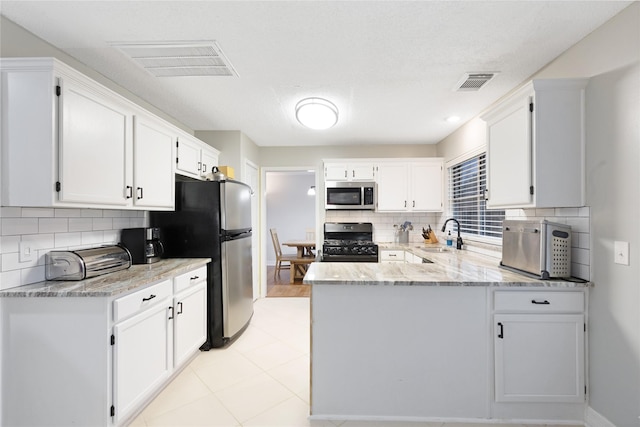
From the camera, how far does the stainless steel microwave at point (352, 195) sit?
4.22 m

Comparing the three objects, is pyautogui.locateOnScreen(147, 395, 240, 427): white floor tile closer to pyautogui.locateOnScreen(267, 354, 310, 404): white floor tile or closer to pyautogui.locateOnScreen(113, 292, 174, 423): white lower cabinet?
pyautogui.locateOnScreen(113, 292, 174, 423): white lower cabinet

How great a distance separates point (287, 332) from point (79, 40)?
10.0 feet

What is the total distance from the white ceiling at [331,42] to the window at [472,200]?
31.9 inches

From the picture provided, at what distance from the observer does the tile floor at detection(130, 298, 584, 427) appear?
6.11 feet

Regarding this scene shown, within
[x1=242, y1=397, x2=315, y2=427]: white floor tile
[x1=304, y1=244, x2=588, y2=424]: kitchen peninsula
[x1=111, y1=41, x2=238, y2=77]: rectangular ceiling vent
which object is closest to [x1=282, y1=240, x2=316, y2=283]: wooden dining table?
[x1=242, y1=397, x2=315, y2=427]: white floor tile

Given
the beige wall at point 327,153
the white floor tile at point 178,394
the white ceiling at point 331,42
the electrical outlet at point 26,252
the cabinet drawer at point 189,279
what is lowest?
the white floor tile at point 178,394

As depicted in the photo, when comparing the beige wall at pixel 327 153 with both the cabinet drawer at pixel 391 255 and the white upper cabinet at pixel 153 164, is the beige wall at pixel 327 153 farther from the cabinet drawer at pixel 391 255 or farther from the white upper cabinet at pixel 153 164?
the white upper cabinet at pixel 153 164

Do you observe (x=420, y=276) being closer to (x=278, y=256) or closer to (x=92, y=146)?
(x=92, y=146)

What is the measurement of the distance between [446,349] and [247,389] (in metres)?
1.48

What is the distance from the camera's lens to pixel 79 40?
1.84 meters

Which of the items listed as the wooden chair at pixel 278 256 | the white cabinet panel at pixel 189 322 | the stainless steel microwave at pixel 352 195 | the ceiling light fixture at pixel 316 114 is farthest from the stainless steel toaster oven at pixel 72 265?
the wooden chair at pixel 278 256

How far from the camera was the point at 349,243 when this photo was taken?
4059 mm

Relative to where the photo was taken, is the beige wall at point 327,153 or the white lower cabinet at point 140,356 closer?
the white lower cabinet at point 140,356

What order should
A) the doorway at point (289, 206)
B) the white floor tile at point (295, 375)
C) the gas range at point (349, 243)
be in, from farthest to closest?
the doorway at point (289, 206)
the gas range at point (349, 243)
the white floor tile at point (295, 375)
